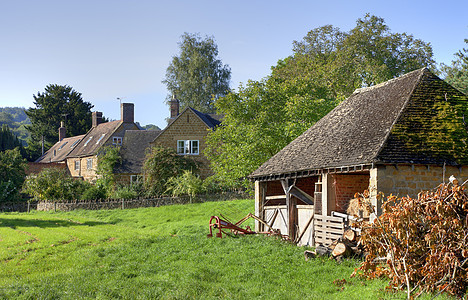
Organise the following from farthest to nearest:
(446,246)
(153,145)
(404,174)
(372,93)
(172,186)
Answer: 1. (153,145)
2. (172,186)
3. (372,93)
4. (404,174)
5. (446,246)

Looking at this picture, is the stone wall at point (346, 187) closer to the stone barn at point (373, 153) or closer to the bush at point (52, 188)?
the stone barn at point (373, 153)

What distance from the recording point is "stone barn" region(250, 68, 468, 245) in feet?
45.6

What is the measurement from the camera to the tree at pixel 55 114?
68.8 meters

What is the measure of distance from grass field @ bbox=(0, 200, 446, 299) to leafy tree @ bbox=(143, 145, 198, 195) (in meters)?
16.6

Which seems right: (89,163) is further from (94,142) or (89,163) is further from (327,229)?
(327,229)

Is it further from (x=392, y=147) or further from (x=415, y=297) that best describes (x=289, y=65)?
(x=415, y=297)

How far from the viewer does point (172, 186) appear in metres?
36.6

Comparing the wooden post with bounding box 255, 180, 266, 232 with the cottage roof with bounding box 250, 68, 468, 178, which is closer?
the cottage roof with bounding box 250, 68, 468, 178

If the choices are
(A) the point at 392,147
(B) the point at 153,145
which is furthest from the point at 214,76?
(A) the point at 392,147

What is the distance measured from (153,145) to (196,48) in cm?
2359

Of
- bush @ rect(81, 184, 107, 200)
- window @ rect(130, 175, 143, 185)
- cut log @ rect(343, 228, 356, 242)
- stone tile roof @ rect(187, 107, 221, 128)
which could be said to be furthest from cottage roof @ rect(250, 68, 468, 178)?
window @ rect(130, 175, 143, 185)

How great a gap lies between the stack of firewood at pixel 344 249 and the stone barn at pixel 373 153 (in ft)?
3.61

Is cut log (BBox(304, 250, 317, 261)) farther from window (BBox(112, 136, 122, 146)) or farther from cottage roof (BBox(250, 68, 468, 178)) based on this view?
window (BBox(112, 136, 122, 146))

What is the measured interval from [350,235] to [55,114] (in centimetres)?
6451
